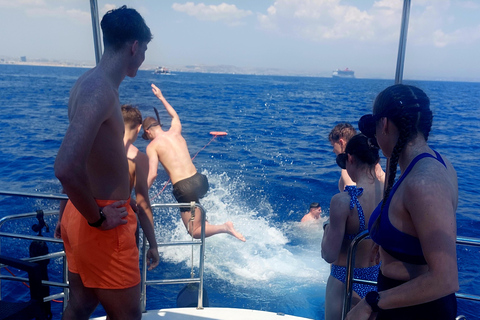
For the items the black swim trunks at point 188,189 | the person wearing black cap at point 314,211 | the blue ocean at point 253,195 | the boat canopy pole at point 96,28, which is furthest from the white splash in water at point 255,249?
the boat canopy pole at point 96,28

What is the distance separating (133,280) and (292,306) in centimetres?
364

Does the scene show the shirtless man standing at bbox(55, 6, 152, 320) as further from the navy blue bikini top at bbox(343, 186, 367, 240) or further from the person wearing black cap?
the person wearing black cap

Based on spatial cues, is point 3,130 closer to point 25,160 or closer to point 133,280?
point 25,160

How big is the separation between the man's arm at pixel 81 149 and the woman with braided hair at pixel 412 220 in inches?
39.5

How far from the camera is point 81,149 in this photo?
139 cm

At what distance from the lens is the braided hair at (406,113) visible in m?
1.25

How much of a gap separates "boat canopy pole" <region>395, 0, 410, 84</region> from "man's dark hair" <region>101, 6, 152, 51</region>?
4.36ft

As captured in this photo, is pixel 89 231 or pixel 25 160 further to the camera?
pixel 25 160

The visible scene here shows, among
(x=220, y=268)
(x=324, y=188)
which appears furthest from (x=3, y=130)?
(x=220, y=268)

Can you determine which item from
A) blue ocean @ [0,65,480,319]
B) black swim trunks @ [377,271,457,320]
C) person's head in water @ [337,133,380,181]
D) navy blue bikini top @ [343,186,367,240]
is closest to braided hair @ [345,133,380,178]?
person's head in water @ [337,133,380,181]

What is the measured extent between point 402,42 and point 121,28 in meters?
1.43

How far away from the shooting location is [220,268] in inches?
231

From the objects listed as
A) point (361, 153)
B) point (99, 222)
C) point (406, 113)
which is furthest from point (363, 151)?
point (99, 222)

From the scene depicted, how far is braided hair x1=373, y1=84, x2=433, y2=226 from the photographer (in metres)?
1.25
